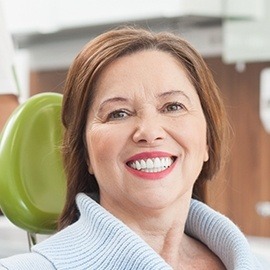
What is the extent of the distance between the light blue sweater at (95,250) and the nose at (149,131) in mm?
159

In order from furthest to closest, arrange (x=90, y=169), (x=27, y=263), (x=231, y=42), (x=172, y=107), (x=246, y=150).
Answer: (x=246, y=150) < (x=231, y=42) < (x=90, y=169) < (x=172, y=107) < (x=27, y=263)

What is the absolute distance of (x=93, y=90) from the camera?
1.26 meters

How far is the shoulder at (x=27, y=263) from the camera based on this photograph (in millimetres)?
1124

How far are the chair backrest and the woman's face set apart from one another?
0.71ft

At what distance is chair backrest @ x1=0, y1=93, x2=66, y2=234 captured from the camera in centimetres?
141

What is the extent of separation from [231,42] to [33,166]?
7.87ft

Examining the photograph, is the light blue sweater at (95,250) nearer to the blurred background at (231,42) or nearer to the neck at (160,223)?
the neck at (160,223)

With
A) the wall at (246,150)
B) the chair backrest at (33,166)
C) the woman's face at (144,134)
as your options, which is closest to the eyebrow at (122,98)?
the woman's face at (144,134)

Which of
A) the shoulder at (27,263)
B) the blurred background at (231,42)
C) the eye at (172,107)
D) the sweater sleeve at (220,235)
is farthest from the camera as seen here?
the blurred background at (231,42)

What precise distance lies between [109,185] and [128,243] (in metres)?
0.11

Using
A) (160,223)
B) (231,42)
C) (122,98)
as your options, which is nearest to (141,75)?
(122,98)

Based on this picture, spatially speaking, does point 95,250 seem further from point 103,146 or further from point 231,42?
point 231,42

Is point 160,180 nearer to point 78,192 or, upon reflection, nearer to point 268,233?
point 78,192

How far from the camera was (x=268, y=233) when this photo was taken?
3.77 metres
